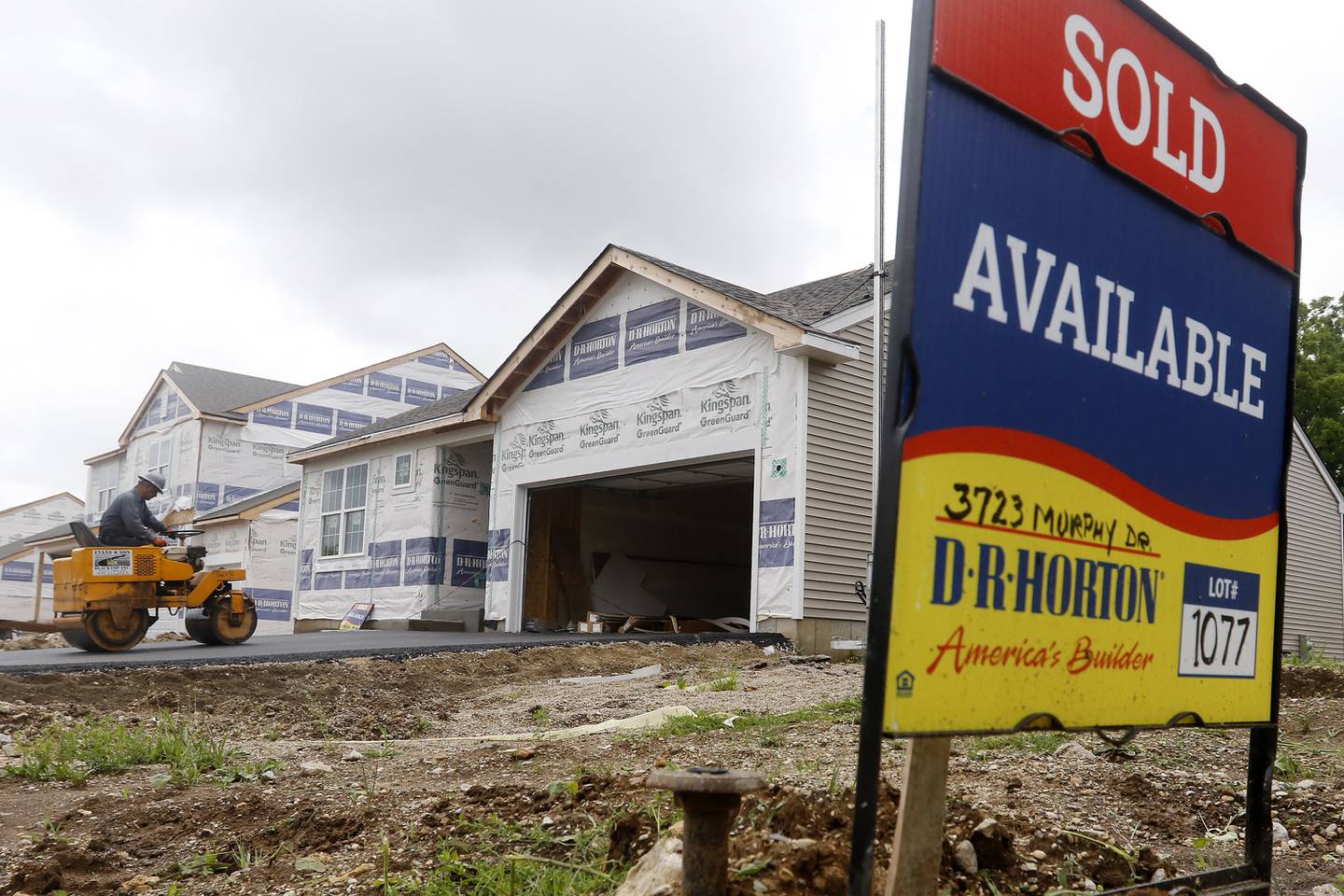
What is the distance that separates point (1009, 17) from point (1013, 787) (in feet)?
9.96

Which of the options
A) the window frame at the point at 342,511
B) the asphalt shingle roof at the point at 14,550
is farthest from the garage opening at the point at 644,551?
the asphalt shingle roof at the point at 14,550

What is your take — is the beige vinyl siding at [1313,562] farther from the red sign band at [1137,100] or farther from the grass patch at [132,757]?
the grass patch at [132,757]

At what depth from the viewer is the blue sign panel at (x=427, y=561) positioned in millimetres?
20062

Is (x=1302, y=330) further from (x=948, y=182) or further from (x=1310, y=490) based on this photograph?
(x=948, y=182)

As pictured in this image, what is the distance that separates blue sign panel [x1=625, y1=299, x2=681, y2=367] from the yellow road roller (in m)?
6.84

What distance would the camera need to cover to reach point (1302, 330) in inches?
1289

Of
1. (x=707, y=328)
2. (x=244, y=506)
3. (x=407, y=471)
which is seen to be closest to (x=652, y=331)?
(x=707, y=328)

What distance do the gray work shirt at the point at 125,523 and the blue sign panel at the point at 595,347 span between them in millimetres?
7105

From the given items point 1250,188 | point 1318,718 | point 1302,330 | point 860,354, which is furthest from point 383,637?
point 1302,330

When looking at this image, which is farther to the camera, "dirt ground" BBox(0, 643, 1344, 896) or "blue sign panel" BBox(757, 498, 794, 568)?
"blue sign panel" BBox(757, 498, 794, 568)

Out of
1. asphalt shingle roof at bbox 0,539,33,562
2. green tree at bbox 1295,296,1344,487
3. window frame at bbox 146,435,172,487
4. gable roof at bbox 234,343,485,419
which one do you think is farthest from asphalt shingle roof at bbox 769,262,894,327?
asphalt shingle roof at bbox 0,539,33,562

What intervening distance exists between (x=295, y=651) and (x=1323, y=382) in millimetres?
30228

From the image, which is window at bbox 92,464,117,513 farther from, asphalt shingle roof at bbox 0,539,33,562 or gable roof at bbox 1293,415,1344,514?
gable roof at bbox 1293,415,1344,514

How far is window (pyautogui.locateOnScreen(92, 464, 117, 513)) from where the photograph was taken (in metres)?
45.5
